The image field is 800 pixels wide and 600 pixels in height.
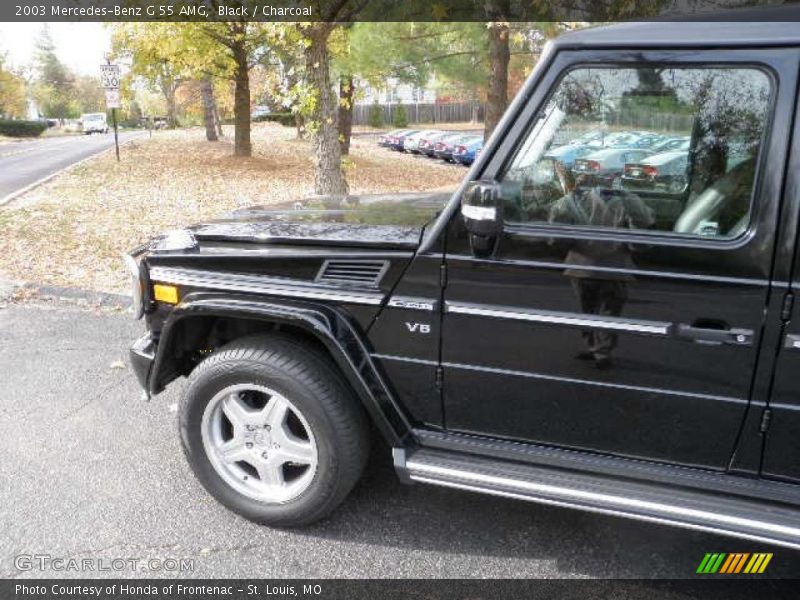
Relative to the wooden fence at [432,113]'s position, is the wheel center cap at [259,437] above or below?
below

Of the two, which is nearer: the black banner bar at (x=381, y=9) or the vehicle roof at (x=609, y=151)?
the vehicle roof at (x=609, y=151)

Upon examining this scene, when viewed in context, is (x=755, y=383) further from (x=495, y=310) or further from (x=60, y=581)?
(x=60, y=581)

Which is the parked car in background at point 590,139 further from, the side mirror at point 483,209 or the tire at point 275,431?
the tire at point 275,431

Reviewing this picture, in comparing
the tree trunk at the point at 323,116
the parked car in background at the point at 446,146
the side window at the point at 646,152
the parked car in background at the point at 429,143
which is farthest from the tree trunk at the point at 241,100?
the side window at the point at 646,152

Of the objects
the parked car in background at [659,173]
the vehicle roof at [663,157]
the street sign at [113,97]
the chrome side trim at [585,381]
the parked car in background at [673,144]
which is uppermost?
the street sign at [113,97]

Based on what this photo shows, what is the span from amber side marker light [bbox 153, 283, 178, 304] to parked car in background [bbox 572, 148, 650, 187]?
1761 millimetres

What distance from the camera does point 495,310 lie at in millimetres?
2430

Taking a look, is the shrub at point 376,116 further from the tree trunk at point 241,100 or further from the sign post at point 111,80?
the sign post at point 111,80

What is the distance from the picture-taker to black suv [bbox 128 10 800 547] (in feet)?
7.07

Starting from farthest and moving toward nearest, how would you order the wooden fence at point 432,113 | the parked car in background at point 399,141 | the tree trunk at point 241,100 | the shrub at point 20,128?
1. the wooden fence at point 432,113
2. the shrub at point 20,128
3. the parked car in background at point 399,141
4. the tree trunk at point 241,100

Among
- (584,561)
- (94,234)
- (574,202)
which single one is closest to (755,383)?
(574,202)

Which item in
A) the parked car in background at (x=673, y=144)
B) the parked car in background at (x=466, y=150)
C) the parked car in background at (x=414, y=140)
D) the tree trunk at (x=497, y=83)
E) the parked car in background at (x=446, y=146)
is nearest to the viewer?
the parked car in background at (x=673, y=144)

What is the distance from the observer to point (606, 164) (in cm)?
239

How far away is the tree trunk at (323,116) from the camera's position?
788cm
